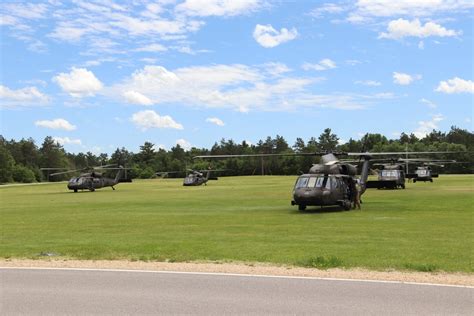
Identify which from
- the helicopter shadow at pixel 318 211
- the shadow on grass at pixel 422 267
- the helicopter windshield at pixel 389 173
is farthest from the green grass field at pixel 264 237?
the helicopter windshield at pixel 389 173

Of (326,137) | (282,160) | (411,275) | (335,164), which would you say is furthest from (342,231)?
(326,137)

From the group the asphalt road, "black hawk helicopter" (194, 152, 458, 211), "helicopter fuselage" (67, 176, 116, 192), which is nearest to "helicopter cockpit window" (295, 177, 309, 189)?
"black hawk helicopter" (194, 152, 458, 211)

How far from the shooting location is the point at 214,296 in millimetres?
8891

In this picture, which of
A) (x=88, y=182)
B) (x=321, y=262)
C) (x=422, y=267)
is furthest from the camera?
(x=88, y=182)

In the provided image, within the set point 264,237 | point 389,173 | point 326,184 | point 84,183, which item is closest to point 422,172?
point 389,173

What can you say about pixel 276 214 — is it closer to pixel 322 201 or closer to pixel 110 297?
pixel 322 201

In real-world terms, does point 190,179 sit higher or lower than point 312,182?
lower

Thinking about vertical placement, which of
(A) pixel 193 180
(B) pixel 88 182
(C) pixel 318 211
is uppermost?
(B) pixel 88 182

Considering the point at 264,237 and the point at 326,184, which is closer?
the point at 264,237

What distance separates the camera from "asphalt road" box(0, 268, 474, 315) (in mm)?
7996

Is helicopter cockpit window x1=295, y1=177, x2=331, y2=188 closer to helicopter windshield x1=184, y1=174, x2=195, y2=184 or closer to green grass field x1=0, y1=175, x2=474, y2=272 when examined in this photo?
green grass field x1=0, y1=175, x2=474, y2=272

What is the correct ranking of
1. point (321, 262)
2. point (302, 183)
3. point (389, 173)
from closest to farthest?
point (321, 262), point (302, 183), point (389, 173)

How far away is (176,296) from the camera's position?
8922mm

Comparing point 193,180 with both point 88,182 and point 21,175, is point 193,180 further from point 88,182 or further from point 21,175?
point 21,175
